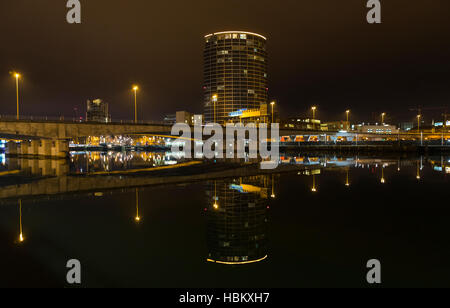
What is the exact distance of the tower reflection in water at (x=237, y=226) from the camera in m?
6.88

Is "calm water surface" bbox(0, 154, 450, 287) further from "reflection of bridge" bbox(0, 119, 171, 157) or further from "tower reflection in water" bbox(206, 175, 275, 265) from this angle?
"reflection of bridge" bbox(0, 119, 171, 157)

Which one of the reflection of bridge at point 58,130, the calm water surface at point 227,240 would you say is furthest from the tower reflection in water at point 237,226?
the reflection of bridge at point 58,130

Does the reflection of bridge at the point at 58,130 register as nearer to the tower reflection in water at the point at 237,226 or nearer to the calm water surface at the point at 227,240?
A: the calm water surface at the point at 227,240

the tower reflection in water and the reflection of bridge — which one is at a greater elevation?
the reflection of bridge

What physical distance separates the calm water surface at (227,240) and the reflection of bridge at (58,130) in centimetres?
3748

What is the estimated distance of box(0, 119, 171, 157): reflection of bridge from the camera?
45.4 metres

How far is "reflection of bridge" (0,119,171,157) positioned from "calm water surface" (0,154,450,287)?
37478 mm

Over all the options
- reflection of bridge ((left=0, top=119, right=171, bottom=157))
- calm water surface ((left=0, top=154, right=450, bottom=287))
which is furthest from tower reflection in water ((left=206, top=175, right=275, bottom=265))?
reflection of bridge ((left=0, top=119, right=171, bottom=157))

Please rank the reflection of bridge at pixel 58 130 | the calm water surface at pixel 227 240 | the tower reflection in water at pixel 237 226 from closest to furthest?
1. the calm water surface at pixel 227 240
2. the tower reflection in water at pixel 237 226
3. the reflection of bridge at pixel 58 130

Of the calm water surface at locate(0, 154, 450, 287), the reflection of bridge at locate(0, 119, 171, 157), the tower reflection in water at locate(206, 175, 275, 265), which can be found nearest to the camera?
the calm water surface at locate(0, 154, 450, 287)

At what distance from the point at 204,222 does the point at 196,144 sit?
111 m
